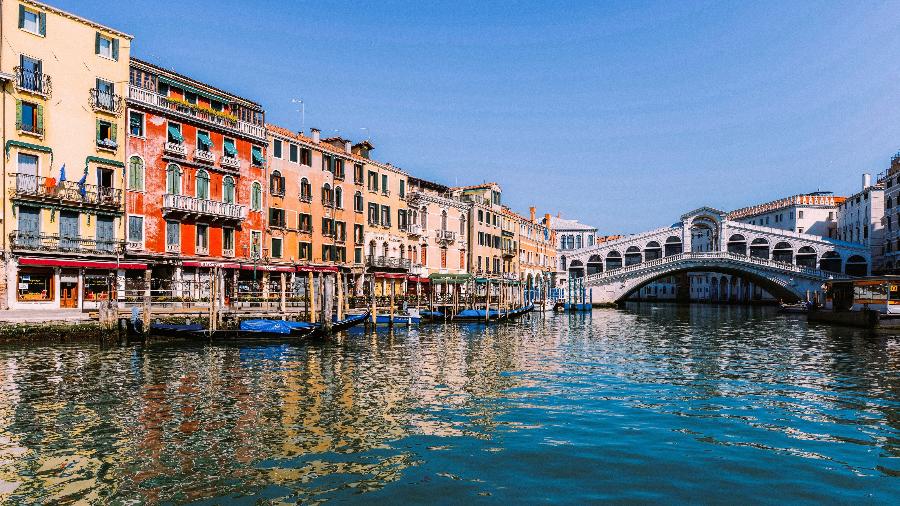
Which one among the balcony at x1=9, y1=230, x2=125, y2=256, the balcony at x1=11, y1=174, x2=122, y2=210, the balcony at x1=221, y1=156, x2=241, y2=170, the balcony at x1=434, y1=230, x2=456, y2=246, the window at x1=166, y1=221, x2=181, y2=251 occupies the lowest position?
the balcony at x1=9, y1=230, x2=125, y2=256

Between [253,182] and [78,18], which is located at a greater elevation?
[78,18]

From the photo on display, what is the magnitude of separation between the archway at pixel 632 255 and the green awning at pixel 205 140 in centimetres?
6246

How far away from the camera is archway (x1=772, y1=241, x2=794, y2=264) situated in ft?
261

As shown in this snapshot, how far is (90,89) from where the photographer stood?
3062 centimetres

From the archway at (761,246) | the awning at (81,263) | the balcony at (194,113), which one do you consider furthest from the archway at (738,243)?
the awning at (81,263)

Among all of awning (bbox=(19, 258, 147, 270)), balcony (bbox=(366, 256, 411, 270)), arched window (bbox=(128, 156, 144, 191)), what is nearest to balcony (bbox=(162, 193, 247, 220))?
arched window (bbox=(128, 156, 144, 191))

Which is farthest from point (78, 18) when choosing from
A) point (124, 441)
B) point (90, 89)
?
point (124, 441)

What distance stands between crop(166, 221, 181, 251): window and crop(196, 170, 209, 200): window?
2.30m

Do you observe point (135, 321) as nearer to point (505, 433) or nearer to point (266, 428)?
point (266, 428)

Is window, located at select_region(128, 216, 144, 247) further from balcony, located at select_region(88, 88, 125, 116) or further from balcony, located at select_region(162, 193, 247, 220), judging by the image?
balcony, located at select_region(88, 88, 125, 116)

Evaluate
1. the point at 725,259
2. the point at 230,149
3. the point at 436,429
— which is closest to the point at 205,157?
the point at 230,149

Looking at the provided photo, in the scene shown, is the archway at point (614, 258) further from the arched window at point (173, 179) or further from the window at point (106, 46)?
the window at point (106, 46)

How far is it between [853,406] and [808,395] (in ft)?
4.77

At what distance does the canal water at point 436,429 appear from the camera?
8.58m
